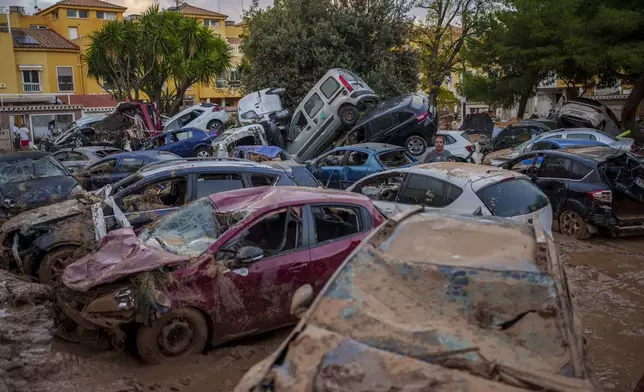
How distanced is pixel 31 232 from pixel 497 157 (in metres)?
12.6

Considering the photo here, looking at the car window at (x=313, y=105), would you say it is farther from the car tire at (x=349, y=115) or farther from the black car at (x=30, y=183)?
the black car at (x=30, y=183)

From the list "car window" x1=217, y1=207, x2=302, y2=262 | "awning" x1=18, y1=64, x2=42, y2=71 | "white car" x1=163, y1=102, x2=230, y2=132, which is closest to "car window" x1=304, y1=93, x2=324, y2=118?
"white car" x1=163, y1=102, x2=230, y2=132

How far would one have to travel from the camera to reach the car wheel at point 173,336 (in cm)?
529

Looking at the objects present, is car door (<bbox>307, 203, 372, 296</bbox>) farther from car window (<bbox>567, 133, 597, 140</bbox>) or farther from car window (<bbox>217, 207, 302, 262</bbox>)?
car window (<bbox>567, 133, 597, 140</bbox>)

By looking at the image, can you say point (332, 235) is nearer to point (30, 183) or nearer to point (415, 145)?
point (30, 183)

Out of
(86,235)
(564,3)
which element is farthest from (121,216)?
(564,3)

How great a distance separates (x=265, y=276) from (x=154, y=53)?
26077mm

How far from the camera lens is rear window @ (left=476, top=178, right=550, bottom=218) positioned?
7848 mm

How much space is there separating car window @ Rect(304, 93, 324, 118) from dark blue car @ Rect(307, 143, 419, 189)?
4616mm

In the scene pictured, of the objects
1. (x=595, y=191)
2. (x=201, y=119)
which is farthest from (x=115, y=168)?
(x=201, y=119)

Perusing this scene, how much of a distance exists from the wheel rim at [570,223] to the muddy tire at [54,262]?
803cm

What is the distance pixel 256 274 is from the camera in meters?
5.66

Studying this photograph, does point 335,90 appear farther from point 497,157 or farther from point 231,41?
point 231,41

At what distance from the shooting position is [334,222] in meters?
6.41
